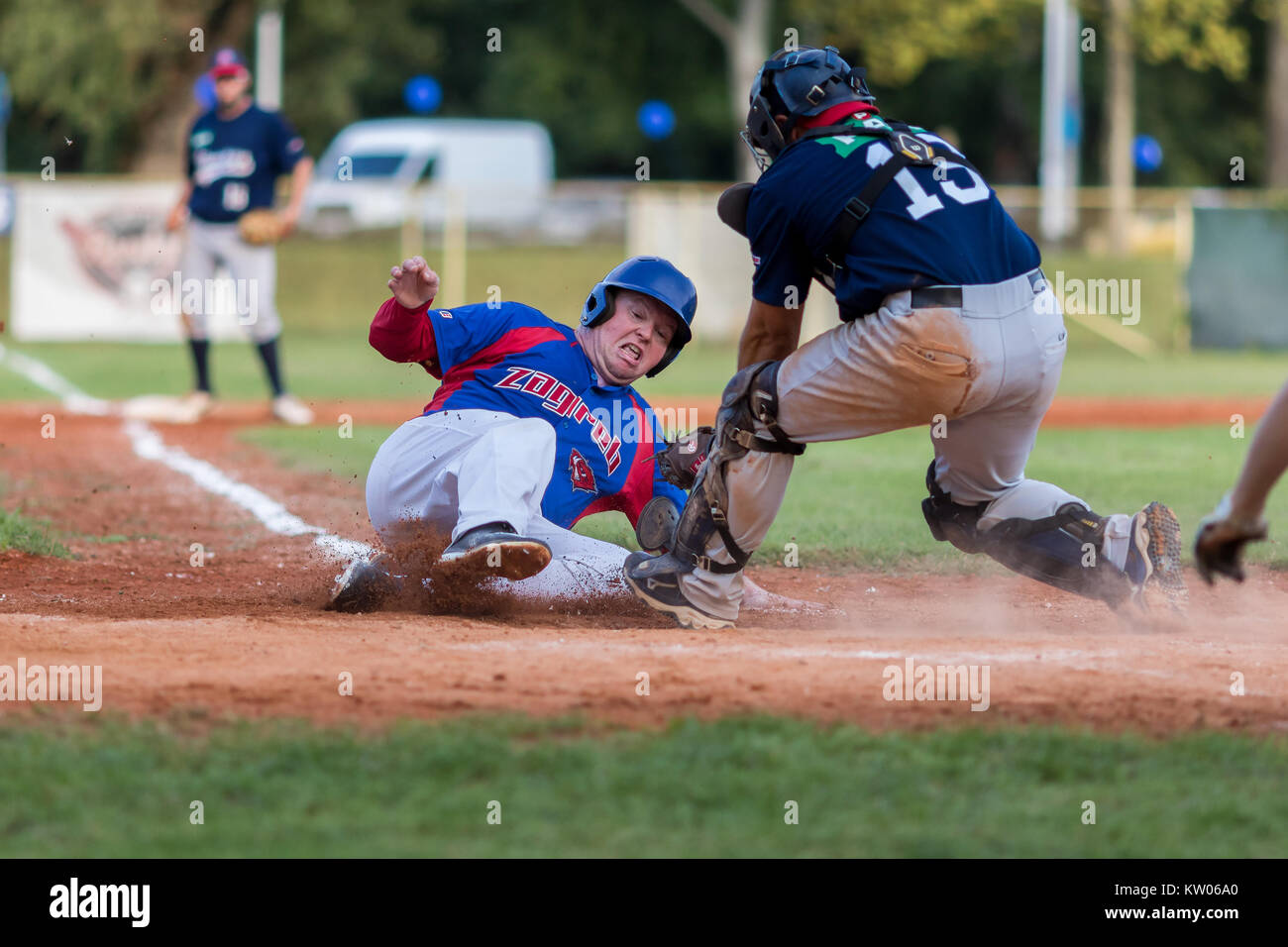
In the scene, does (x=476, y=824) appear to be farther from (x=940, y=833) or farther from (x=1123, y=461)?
(x=1123, y=461)

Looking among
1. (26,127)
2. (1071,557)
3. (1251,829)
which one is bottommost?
(1251,829)

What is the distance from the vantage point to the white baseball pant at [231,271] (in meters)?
12.7

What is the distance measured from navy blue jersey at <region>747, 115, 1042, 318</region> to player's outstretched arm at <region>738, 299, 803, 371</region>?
0.08 meters

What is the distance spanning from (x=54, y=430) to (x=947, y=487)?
27.4ft

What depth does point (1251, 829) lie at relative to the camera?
3383 mm

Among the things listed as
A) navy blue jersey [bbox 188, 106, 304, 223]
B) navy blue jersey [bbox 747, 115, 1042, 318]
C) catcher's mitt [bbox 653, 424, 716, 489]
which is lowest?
catcher's mitt [bbox 653, 424, 716, 489]

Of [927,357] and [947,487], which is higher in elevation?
[927,357]

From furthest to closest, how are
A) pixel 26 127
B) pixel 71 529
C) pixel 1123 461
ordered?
pixel 26 127
pixel 1123 461
pixel 71 529

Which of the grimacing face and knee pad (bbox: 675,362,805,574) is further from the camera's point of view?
the grimacing face

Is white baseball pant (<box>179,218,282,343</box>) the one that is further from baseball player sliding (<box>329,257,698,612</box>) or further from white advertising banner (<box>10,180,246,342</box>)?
white advertising banner (<box>10,180,246,342</box>)

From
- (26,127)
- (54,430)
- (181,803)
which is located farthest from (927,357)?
(26,127)

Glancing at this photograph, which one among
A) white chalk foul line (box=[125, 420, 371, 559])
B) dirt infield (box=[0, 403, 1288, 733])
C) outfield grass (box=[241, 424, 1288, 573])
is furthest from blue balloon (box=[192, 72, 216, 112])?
dirt infield (box=[0, 403, 1288, 733])

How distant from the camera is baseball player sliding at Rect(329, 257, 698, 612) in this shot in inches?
218

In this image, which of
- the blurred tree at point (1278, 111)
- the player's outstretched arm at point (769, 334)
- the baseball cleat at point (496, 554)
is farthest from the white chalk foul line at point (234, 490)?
the blurred tree at point (1278, 111)
